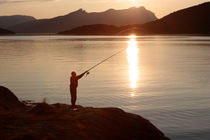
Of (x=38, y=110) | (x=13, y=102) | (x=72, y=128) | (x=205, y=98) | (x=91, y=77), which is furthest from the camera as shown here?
(x=91, y=77)

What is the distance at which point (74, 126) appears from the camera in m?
10.8

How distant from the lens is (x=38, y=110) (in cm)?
1262

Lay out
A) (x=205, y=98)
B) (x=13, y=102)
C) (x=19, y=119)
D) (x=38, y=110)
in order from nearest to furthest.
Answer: (x=19, y=119) < (x=38, y=110) < (x=13, y=102) < (x=205, y=98)

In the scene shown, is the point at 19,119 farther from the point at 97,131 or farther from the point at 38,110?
the point at 97,131

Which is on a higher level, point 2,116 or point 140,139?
point 2,116

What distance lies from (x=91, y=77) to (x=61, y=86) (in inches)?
258

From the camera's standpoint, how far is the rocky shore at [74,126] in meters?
10.0

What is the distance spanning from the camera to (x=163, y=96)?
23.2 meters

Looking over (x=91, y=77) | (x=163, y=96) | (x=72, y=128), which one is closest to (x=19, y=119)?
(x=72, y=128)

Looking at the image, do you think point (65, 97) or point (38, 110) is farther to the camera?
point (65, 97)

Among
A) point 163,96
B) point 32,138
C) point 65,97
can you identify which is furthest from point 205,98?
point 32,138

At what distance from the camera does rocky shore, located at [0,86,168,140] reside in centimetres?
1002

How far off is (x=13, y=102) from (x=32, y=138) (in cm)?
676

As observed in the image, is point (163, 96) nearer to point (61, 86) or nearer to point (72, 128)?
point (61, 86)
